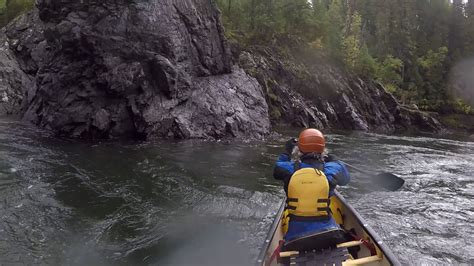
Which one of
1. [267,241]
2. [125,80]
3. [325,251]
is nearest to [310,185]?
[325,251]

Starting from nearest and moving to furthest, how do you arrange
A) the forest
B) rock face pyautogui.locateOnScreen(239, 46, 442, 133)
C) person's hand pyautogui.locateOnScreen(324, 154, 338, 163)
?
Result: person's hand pyautogui.locateOnScreen(324, 154, 338, 163)
rock face pyautogui.locateOnScreen(239, 46, 442, 133)
the forest

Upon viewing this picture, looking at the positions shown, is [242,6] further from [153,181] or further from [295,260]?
[295,260]

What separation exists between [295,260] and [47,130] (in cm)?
1572

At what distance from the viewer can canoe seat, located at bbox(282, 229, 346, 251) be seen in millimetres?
4676

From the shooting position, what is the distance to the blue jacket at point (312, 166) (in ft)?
16.3

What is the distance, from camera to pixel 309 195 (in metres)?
4.84

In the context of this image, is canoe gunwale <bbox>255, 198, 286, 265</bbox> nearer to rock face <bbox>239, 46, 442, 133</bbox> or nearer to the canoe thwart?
the canoe thwart

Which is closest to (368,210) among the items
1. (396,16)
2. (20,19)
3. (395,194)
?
(395,194)

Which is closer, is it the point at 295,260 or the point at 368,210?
the point at 295,260

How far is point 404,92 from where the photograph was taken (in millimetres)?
45906

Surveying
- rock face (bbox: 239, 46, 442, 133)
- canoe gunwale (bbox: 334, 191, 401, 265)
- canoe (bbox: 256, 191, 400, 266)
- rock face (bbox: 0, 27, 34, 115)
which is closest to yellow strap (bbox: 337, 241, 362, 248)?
canoe (bbox: 256, 191, 400, 266)

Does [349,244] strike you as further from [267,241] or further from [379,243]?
[267,241]

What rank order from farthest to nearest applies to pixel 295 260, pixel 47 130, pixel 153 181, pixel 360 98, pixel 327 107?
1. pixel 360 98
2. pixel 327 107
3. pixel 47 130
4. pixel 153 181
5. pixel 295 260

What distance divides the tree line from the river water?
61.9 feet
